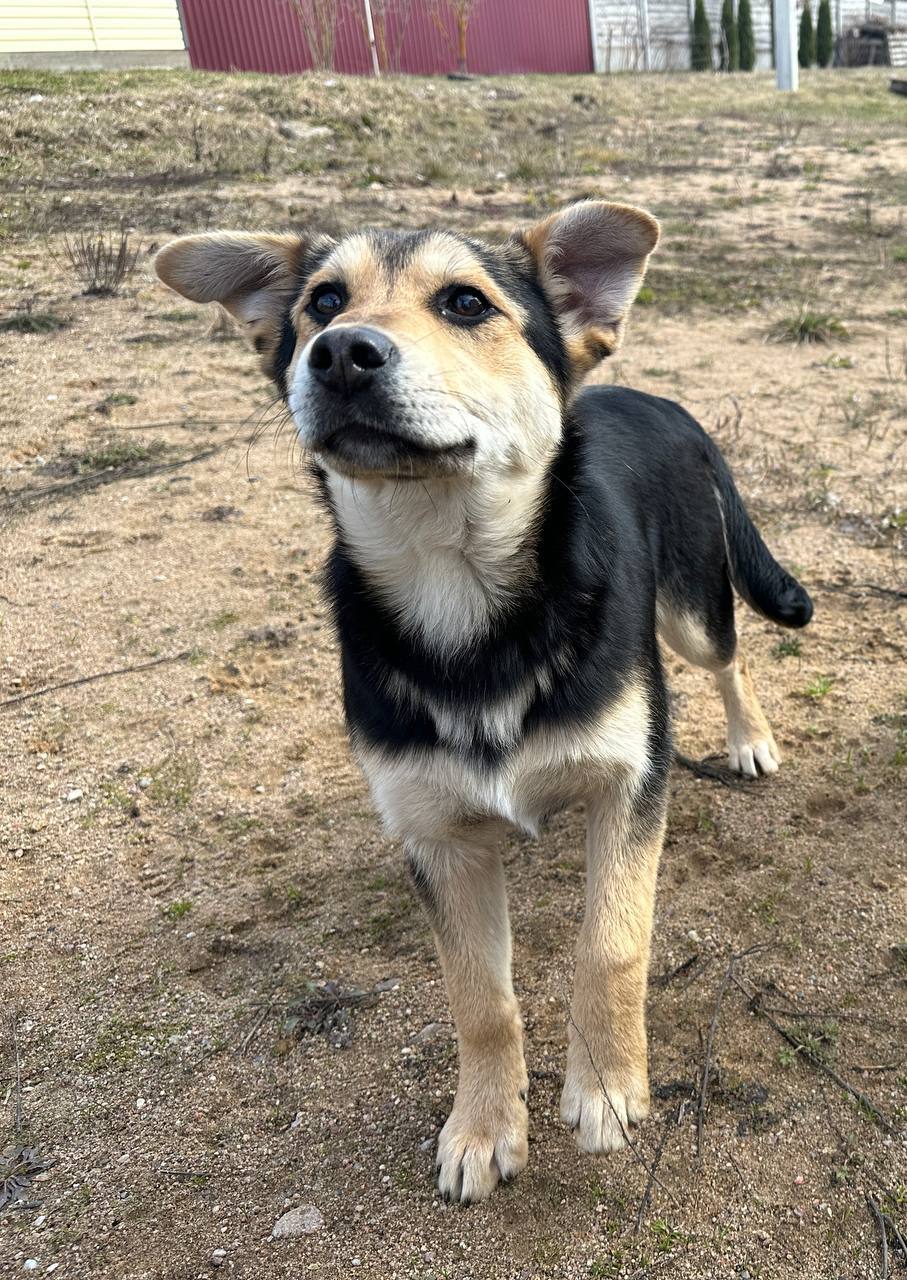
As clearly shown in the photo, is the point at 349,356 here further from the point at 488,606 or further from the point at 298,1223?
the point at 298,1223

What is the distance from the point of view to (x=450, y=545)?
2.48 meters

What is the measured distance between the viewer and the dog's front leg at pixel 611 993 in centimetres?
231

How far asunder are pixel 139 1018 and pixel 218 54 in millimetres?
20260

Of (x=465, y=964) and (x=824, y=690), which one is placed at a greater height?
(x=465, y=964)

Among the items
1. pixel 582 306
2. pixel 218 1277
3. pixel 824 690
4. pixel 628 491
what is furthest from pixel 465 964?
pixel 824 690

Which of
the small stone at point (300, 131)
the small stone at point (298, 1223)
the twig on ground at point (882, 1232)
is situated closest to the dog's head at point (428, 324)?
the small stone at point (298, 1223)

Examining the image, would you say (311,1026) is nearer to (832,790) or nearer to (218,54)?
(832,790)

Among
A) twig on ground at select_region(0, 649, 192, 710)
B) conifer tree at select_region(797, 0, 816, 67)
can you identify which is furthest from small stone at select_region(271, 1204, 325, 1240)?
conifer tree at select_region(797, 0, 816, 67)

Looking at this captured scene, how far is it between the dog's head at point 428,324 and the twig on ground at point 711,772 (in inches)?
59.7

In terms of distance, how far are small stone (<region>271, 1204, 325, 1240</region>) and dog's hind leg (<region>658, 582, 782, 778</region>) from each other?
1978 millimetres

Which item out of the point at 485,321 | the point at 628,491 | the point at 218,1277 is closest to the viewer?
the point at 218,1277

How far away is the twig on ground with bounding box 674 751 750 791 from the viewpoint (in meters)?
3.46

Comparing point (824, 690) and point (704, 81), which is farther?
point (704, 81)

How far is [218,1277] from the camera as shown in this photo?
84.7 inches
